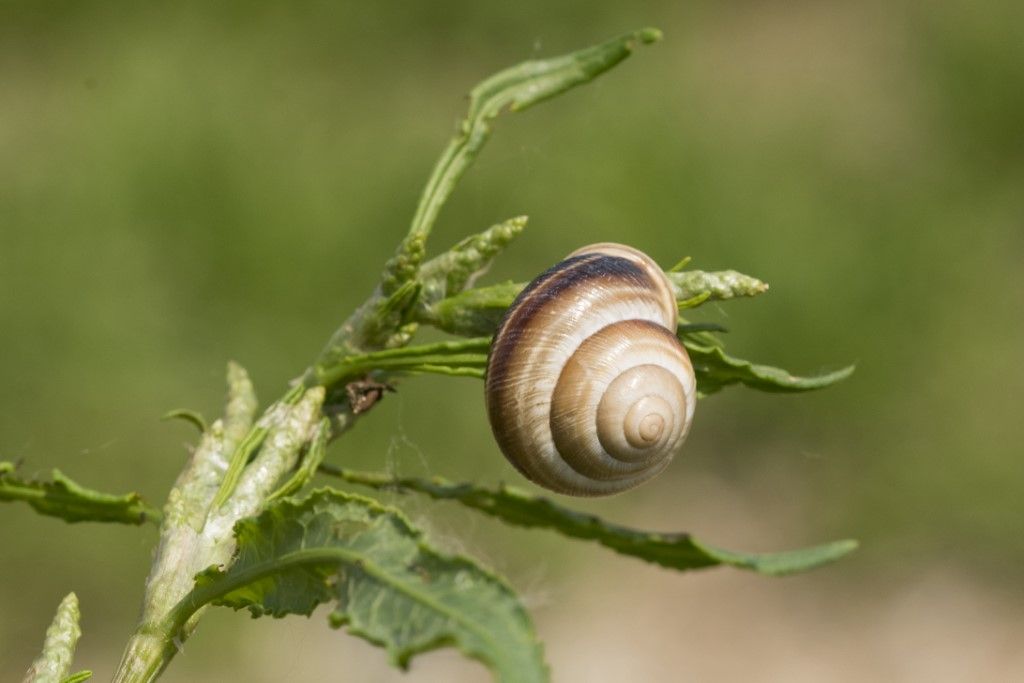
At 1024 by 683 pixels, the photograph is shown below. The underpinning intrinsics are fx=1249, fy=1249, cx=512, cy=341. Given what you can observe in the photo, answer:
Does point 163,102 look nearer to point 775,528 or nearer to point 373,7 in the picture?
point 373,7

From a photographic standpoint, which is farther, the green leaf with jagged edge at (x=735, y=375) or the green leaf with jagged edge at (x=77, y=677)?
the green leaf with jagged edge at (x=735, y=375)

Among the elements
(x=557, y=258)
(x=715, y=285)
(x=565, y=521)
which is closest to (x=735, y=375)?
(x=715, y=285)

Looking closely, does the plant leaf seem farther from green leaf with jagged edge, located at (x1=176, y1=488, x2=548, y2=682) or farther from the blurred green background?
the blurred green background

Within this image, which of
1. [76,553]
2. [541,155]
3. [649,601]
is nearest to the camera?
[76,553]

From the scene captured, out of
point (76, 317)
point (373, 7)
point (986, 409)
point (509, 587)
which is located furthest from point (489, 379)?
point (373, 7)

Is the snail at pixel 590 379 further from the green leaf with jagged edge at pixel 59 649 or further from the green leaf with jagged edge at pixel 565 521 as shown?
the green leaf with jagged edge at pixel 59 649

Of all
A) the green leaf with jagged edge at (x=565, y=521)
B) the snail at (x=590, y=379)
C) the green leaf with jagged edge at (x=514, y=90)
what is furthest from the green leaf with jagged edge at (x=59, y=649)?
the green leaf with jagged edge at (x=514, y=90)
